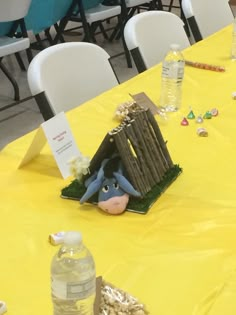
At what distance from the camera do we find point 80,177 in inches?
49.7

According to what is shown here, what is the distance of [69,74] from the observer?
1965 millimetres

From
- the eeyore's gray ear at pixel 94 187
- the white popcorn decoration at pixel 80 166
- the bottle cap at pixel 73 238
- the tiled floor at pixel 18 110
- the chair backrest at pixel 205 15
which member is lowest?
the tiled floor at pixel 18 110

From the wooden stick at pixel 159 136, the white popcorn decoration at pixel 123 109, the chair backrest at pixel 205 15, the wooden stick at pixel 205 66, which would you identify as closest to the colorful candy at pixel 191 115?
the white popcorn decoration at pixel 123 109

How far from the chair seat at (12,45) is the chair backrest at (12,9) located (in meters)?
0.14

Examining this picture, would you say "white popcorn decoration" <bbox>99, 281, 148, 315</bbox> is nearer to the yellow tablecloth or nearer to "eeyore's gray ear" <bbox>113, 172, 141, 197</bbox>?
the yellow tablecloth

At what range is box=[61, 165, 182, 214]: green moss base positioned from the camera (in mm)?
1229

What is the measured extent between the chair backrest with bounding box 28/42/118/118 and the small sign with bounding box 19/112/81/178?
416 millimetres

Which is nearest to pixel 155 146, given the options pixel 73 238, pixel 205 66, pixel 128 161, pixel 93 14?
pixel 128 161

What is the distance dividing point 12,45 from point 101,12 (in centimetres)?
102

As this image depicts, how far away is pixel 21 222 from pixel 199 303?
1.39 ft

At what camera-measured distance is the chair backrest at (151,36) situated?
2293 mm

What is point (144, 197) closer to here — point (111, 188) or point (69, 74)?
point (111, 188)

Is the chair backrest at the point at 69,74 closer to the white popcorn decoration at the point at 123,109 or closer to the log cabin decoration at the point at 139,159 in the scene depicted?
the white popcorn decoration at the point at 123,109

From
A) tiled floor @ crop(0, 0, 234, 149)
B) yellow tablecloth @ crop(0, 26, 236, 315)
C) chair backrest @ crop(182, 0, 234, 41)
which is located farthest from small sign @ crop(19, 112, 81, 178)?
tiled floor @ crop(0, 0, 234, 149)
